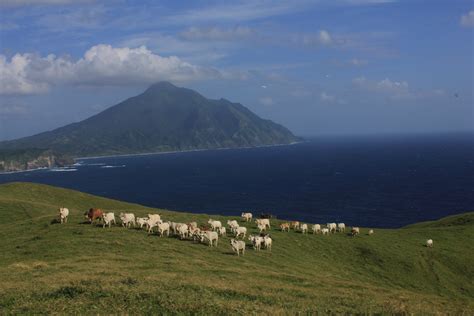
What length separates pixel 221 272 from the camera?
34.5 m

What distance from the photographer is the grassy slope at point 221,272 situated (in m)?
22.0

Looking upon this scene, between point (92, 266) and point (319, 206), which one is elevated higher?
point (92, 266)

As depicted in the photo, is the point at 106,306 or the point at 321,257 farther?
the point at 321,257

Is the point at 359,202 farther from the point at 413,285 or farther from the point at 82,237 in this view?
the point at 82,237

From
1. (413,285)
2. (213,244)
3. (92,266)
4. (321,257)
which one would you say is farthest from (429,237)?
(92,266)

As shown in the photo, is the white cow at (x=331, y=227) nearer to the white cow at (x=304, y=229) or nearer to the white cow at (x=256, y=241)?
the white cow at (x=304, y=229)

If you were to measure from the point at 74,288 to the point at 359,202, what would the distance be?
165479 millimetres

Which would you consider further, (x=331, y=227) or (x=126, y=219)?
(x=331, y=227)

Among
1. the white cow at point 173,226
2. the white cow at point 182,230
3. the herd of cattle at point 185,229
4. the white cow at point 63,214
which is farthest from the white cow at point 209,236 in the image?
the white cow at point 63,214

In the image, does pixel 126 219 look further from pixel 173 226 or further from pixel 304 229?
pixel 304 229

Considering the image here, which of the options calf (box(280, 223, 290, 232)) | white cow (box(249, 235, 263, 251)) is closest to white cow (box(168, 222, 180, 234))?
white cow (box(249, 235, 263, 251))

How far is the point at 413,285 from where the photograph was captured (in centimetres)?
4900

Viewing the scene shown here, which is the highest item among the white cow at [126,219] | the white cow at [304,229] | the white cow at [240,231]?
the white cow at [126,219]

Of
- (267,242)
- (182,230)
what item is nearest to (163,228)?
(182,230)
